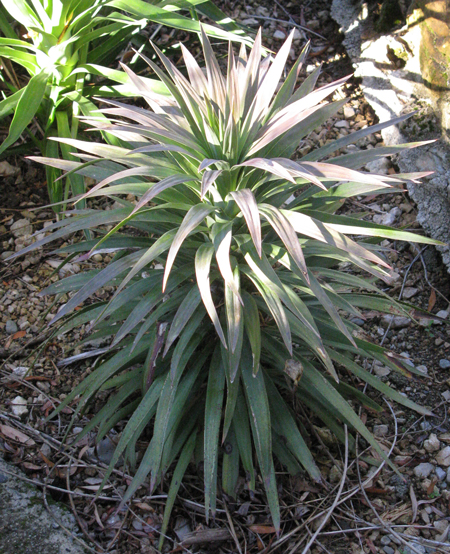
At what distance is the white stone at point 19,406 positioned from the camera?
2176 millimetres

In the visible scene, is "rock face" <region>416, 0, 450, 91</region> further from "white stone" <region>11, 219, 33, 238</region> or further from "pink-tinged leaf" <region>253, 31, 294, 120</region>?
"white stone" <region>11, 219, 33, 238</region>

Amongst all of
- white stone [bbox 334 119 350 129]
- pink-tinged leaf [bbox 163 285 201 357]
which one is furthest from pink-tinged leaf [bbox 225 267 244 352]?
white stone [bbox 334 119 350 129]

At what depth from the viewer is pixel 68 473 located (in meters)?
2.01

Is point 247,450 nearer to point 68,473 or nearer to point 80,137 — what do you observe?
point 68,473

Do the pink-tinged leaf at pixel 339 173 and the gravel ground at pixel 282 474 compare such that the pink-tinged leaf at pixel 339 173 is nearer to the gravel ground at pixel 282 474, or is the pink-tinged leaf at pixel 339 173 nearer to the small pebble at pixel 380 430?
the gravel ground at pixel 282 474

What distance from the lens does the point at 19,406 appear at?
2.19m

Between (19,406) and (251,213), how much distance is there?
143cm

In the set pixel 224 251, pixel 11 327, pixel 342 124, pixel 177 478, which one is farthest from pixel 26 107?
pixel 342 124

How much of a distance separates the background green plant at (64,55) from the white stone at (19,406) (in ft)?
2.87

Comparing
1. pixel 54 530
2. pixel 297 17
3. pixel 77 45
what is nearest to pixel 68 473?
pixel 54 530

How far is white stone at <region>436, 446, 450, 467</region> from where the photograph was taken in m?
2.02

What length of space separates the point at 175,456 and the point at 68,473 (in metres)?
0.40

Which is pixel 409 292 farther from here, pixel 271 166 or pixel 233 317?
pixel 271 166

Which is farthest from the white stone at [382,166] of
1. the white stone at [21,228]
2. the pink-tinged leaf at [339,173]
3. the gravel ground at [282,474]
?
the white stone at [21,228]
